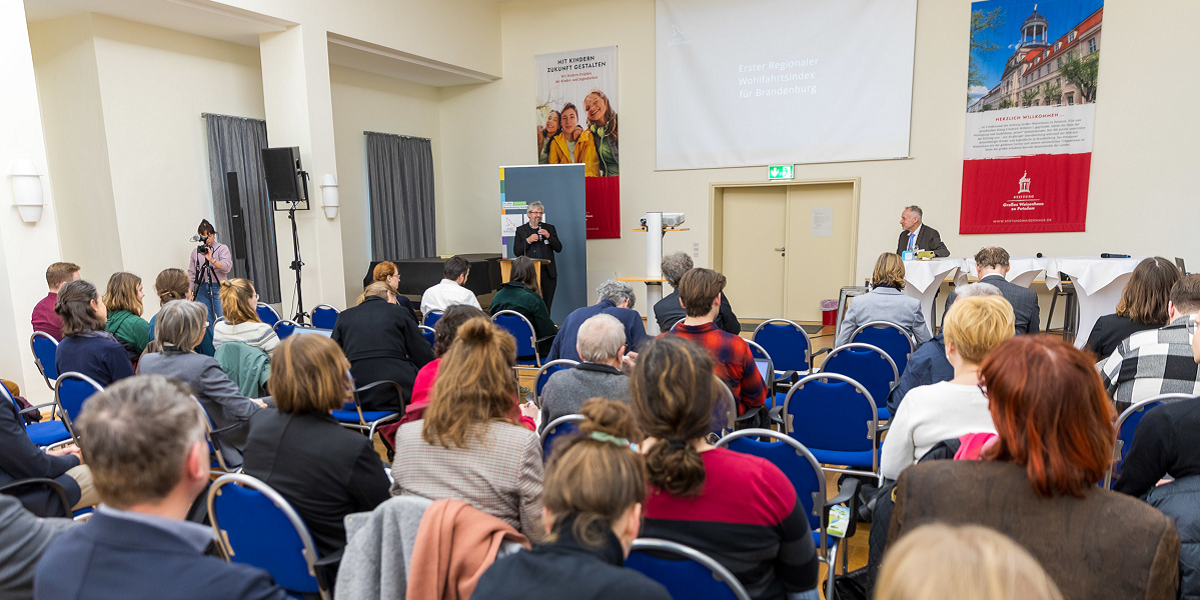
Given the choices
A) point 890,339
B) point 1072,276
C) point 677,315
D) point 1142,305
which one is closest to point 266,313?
point 677,315

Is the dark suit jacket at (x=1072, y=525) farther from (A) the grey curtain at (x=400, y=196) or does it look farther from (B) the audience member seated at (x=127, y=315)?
(A) the grey curtain at (x=400, y=196)

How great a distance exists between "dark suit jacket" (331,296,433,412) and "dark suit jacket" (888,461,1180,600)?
2.59m

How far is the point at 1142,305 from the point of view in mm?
2826

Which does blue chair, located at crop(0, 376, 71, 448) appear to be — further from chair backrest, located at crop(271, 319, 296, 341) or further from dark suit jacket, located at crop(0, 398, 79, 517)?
chair backrest, located at crop(271, 319, 296, 341)

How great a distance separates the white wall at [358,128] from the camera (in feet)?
26.9

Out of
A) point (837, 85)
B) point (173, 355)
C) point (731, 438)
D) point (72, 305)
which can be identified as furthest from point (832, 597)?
point (837, 85)

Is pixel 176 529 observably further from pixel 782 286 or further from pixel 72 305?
pixel 782 286

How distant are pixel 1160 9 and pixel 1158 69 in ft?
1.85

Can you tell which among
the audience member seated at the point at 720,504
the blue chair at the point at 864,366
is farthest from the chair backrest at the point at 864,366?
the audience member seated at the point at 720,504

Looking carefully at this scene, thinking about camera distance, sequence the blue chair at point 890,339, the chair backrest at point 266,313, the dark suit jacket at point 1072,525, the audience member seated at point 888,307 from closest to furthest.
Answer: the dark suit jacket at point 1072,525 < the blue chair at point 890,339 < the audience member seated at point 888,307 < the chair backrest at point 266,313

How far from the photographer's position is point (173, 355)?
2676 mm

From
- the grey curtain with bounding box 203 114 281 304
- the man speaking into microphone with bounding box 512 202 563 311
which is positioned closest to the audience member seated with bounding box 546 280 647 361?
the man speaking into microphone with bounding box 512 202 563 311

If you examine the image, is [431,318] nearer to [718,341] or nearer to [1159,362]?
[718,341]

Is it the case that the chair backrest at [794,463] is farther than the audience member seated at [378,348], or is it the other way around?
the audience member seated at [378,348]
